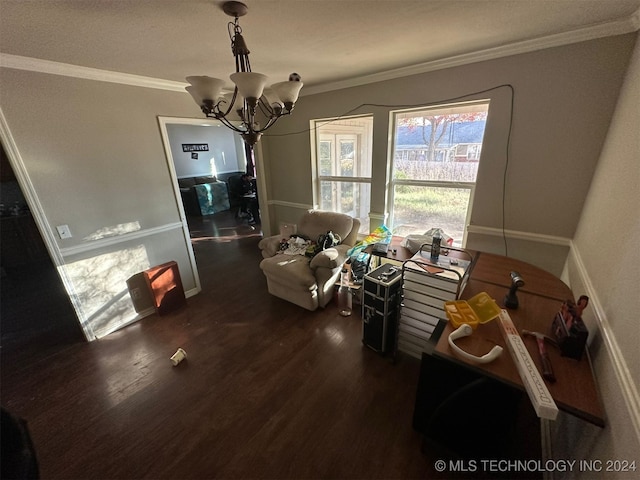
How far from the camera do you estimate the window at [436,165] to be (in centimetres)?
234

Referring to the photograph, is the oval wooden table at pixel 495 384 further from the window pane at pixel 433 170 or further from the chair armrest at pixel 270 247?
the chair armrest at pixel 270 247

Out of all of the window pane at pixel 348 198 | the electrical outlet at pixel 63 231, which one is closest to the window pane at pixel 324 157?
the window pane at pixel 348 198

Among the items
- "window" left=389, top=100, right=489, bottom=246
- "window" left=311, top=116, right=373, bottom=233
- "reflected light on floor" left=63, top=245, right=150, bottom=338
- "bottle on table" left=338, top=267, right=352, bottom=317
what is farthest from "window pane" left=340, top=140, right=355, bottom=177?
"reflected light on floor" left=63, top=245, right=150, bottom=338

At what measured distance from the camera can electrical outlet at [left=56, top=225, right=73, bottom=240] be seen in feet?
6.80

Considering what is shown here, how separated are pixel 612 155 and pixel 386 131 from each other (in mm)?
1746

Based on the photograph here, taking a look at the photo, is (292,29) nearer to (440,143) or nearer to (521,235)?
(440,143)

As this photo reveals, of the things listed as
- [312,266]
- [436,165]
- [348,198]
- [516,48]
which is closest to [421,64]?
[516,48]

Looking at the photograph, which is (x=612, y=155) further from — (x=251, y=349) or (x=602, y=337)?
(x=251, y=349)

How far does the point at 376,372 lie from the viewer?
1904mm

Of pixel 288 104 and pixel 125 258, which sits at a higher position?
pixel 288 104

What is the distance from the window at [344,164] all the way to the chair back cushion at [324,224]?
448 mm

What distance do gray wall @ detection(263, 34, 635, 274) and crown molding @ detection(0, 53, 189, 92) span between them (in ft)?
7.05

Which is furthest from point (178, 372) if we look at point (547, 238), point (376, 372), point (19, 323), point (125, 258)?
point (547, 238)

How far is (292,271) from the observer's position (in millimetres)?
2566
